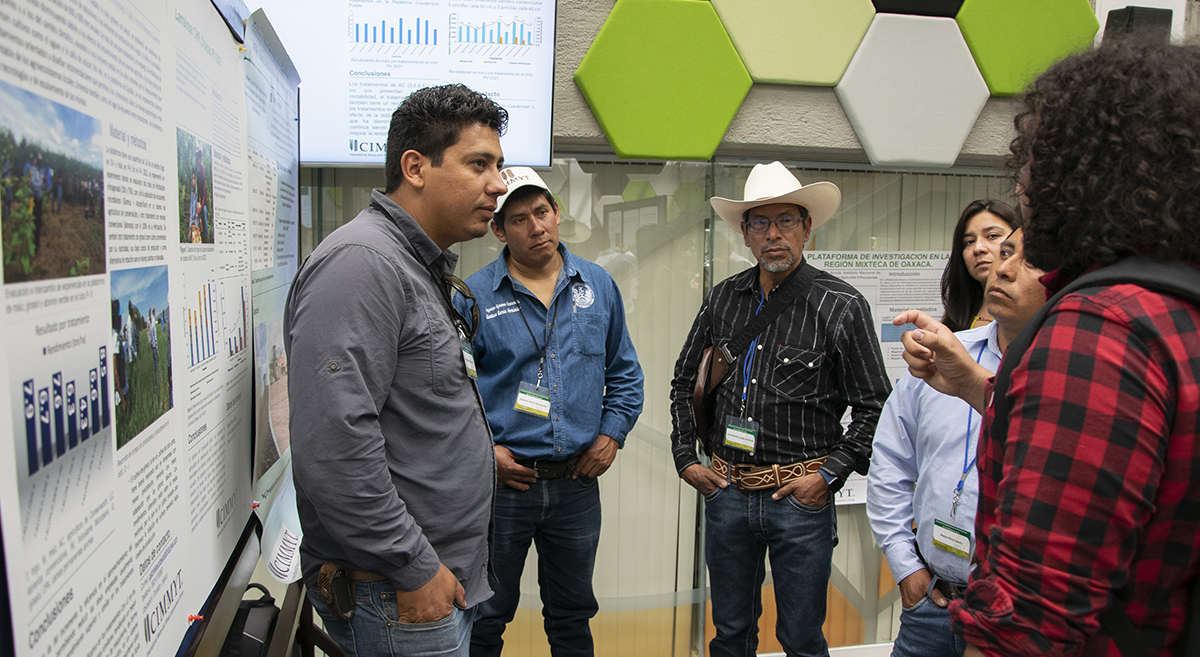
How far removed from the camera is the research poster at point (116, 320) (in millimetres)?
604

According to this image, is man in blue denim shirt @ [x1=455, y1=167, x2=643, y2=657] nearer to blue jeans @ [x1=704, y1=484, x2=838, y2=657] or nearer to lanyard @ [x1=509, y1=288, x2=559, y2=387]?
lanyard @ [x1=509, y1=288, x2=559, y2=387]

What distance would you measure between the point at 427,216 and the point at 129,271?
77cm

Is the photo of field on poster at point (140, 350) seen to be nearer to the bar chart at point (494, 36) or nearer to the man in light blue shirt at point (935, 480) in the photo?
the man in light blue shirt at point (935, 480)

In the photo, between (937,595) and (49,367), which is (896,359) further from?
(49,367)

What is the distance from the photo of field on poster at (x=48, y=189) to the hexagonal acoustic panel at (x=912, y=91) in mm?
2810

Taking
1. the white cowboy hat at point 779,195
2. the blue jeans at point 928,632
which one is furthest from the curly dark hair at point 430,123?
the blue jeans at point 928,632

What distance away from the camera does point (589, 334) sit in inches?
96.0

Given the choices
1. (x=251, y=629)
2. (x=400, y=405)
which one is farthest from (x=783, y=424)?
(x=251, y=629)

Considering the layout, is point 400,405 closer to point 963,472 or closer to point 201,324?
point 201,324

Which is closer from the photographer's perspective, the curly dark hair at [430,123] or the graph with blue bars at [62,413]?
the graph with blue bars at [62,413]

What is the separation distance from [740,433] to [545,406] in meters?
0.68

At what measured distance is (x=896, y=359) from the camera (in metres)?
3.25

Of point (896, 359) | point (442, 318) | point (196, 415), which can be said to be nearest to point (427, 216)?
point (442, 318)

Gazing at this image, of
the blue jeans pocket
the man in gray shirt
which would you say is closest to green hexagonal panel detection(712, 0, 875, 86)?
the man in gray shirt
